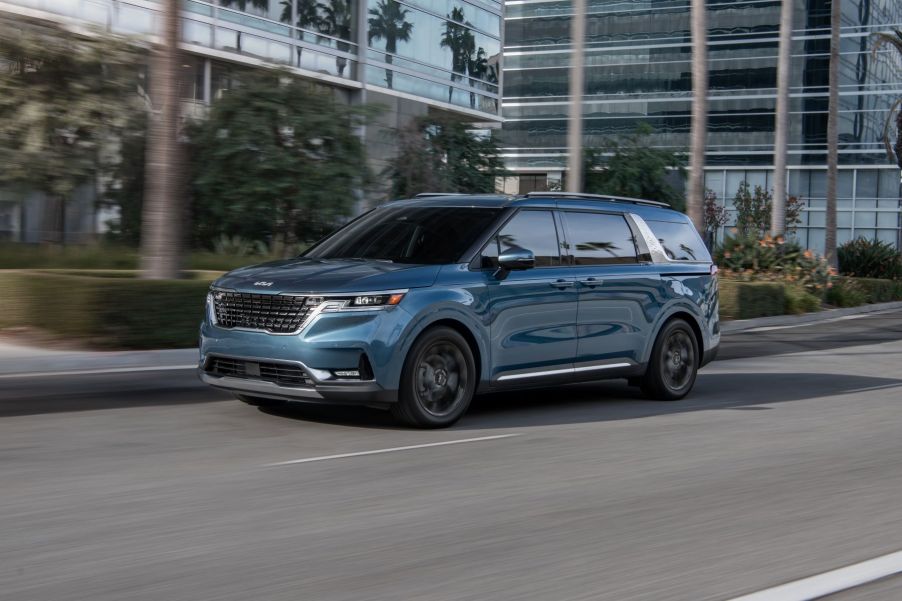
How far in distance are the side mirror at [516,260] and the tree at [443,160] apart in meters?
18.6

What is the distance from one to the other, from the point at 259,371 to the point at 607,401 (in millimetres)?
4015

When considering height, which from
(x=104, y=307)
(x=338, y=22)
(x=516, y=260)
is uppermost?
(x=338, y=22)

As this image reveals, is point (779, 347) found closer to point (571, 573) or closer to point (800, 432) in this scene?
point (800, 432)

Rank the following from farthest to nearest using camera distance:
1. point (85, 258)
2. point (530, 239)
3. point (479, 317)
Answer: point (85, 258) < point (530, 239) < point (479, 317)

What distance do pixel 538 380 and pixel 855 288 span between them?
26.4 meters

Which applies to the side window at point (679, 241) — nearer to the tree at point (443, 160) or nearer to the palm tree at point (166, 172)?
the palm tree at point (166, 172)

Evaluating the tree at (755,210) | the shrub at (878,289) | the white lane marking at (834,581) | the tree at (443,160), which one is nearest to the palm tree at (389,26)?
the tree at (443,160)

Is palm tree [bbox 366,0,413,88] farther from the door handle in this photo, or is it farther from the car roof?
the door handle

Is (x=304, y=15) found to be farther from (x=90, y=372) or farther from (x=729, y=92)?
(x=729, y=92)

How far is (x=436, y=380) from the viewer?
353 inches

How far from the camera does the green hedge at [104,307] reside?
42.7ft

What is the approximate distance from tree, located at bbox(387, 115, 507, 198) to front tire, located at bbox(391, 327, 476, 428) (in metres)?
19.0

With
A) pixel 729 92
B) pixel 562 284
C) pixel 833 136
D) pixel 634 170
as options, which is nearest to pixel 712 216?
pixel 729 92

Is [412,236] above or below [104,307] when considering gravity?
above
